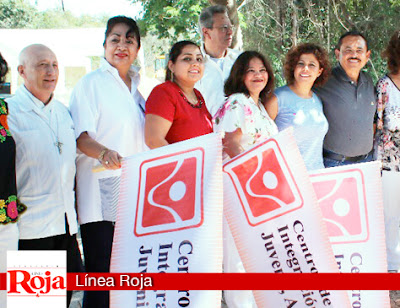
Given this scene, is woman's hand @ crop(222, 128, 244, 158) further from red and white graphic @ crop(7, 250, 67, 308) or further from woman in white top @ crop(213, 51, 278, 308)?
red and white graphic @ crop(7, 250, 67, 308)

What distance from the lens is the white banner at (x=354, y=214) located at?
97.1 inches

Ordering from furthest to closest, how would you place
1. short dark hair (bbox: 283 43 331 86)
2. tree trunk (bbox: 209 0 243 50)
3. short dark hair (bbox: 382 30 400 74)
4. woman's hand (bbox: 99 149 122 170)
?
tree trunk (bbox: 209 0 243 50) → short dark hair (bbox: 382 30 400 74) → short dark hair (bbox: 283 43 331 86) → woman's hand (bbox: 99 149 122 170)

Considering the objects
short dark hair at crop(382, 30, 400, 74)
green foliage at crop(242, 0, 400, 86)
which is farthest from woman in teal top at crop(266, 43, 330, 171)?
green foliage at crop(242, 0, 400, 86)

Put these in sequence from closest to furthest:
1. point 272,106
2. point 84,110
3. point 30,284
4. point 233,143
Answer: point 30,284, point 84,110, point 233,143, point 272,106

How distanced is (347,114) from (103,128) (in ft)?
5.92

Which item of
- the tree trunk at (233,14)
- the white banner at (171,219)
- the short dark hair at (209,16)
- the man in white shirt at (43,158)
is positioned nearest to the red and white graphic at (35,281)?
the white banner at (171,219)

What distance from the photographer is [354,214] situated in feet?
8.27

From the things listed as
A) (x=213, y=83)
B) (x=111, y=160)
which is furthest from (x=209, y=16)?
(x=111, y=160)

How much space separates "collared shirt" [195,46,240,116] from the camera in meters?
3.80

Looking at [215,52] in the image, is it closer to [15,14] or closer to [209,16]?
[209,16]

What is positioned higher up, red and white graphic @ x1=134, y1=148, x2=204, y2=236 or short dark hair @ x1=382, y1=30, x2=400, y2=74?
short dark hair @ x1=382, y1=30, x2=400, y2=74

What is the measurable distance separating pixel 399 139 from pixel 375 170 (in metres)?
1.48

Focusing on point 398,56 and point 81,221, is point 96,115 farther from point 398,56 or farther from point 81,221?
point 398,56

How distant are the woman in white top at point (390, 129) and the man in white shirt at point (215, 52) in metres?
1.21
